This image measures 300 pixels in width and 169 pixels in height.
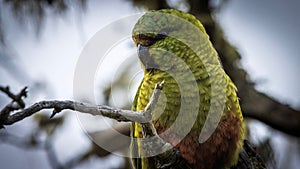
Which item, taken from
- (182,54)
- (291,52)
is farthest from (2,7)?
(291,52)

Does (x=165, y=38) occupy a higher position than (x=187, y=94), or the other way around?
(x=165, y=38)

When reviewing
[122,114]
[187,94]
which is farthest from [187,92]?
[122,114]

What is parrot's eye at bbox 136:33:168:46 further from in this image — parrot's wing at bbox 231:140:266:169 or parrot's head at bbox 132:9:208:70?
parrot's wing at bbox 231:140:266:169

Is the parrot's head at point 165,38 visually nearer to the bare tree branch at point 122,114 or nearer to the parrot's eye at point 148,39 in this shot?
the parrot's eye at point 148,39

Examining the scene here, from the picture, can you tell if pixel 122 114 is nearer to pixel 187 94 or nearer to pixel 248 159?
pixel 187 94

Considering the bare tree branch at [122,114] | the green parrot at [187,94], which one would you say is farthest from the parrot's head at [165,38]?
the bare tree branch at [122,114]

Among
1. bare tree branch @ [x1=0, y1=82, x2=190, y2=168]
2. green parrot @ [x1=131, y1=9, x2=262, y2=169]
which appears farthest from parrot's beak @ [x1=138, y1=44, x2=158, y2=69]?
bare tree branch @ [x1=0, y1=82, x2=190, y2=168]

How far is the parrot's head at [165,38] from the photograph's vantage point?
4.99 feet

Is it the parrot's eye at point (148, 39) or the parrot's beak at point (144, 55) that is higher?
the parrot's eye at point (148, 39)

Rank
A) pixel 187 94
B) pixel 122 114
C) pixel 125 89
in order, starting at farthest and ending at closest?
pixel 125 89 → pixel 187 94 → pixel 122 114

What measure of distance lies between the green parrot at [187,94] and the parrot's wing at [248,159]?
1cm

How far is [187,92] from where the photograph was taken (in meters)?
1.52

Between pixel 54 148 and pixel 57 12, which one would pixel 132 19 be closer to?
pixel 57 12

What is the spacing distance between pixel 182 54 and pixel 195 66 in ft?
0.19
